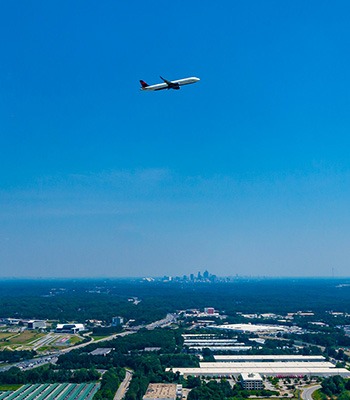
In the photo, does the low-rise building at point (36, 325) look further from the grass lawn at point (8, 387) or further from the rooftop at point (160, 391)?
the rooftop at point (160, 391)

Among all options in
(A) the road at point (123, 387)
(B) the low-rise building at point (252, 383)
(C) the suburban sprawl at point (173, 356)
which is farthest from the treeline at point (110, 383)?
(B) the low-rise building at point (252, 383)

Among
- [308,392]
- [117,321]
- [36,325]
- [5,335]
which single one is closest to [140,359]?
[308,392]

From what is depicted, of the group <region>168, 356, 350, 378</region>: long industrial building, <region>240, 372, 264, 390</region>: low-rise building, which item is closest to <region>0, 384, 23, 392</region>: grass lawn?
<region>168, 356, 350, 378</region>: long industrial building

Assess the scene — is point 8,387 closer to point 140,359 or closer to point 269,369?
point 140,359

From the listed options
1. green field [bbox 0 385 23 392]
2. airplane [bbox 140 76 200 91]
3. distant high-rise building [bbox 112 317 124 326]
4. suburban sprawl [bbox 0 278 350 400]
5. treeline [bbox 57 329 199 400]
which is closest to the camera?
airplane [bbox 140 76 200 91]

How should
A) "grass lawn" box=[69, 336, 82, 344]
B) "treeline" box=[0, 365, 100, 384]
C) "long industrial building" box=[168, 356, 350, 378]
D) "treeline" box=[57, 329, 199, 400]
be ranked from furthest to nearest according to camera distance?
"grass lawn" box=[69, 336, 82, 344] < "long industrial building" box=[168, 356, 350, 378] < "treeline" box=[0, 365, 100, 384] < "treeline" box=[57, 329, 199, 400]

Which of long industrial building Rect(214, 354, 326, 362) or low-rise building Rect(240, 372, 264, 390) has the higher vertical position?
long industrial building Rect(214, 354, 326, 362)

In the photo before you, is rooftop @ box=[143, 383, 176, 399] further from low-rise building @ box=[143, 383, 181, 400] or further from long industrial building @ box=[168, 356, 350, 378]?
long industrial building @ box=[168, 356, 350, 378]
